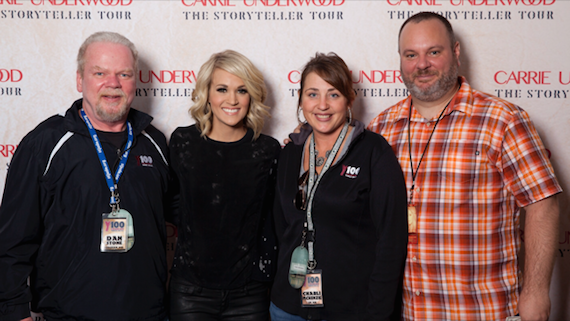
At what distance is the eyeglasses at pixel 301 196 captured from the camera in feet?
6.03

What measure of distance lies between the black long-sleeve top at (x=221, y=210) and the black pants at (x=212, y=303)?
0.04 metres

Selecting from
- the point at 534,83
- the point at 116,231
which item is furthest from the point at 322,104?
the point at 534,83

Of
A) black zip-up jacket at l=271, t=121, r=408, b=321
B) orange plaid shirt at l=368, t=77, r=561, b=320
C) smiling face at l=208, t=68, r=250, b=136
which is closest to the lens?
black zip-up jacket at l=271, t=121, r=408, b=321

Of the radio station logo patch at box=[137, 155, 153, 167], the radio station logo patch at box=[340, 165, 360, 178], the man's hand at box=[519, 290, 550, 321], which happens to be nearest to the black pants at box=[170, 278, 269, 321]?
the radio station logo patch at box=[137, 155, 153, 167]

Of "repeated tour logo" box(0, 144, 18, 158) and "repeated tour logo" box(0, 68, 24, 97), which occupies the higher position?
"repeated tour logo" box(0, 68, 24, 97)

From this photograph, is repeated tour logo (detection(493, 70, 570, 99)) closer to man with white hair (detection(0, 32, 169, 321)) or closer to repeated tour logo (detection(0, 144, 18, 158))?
man with white hair (detection(0, 32, 169, 321))

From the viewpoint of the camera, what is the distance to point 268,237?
208 centimetres

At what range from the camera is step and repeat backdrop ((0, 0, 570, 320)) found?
8.56 ft

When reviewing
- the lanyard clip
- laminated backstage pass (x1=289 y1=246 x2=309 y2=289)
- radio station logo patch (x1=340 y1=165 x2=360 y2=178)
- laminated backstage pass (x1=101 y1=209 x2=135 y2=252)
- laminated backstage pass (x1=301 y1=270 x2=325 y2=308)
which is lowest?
laminated backstage pass (x1=301 y1=270 x2=325 y2=308)

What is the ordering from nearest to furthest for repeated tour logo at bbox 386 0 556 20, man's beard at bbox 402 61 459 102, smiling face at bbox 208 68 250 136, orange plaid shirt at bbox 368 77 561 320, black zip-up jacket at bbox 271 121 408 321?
black zip-up jacket at bbox 271 121 408 321, orange plaid shirt at bbox 368 77 561 320, man's beard at bbox 402 61 459 102, smiling face at bbox 208 68 250 136, repeated tour logo at bbox 386 0 556 20

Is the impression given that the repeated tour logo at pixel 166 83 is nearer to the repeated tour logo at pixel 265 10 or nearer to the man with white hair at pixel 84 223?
the repeated tour logo at pixel 265 10

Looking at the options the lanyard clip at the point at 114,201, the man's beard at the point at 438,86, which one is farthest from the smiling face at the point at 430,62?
the lanyard clip at the point at 114,201

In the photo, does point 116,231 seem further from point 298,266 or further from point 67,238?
point 298,266

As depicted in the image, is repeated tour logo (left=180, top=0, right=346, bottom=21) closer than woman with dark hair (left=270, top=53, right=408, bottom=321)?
No
